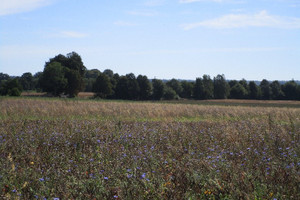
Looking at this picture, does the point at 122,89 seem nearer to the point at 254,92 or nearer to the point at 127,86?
the point at 127,86

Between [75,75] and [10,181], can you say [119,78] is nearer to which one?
[75,75]

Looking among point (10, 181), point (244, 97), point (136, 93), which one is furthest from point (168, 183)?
point (244, 97)

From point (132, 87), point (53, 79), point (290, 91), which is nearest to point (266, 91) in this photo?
point (290, 91)

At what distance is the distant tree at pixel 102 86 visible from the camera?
71000 millimetres

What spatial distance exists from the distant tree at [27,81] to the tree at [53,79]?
60.8m

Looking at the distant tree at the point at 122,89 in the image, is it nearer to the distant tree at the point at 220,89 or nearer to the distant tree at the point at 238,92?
the distant tree at the point at 220,89

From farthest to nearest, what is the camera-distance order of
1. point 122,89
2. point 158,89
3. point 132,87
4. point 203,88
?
point 203,88 → point 158,89 → point 122,89 → point 132,87

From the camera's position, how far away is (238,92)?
96312 mm

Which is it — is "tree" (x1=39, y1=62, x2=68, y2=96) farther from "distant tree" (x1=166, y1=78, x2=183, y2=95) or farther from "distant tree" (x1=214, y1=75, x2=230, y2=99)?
"distant tree" (x1=214, y1=75, x2=230, y2=99)

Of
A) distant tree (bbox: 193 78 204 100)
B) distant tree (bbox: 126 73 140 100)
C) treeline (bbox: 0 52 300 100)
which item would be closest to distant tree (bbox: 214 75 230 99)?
treeline (bbox: 0 52 300 100)

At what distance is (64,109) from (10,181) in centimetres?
1472

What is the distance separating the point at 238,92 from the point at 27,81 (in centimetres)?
7262

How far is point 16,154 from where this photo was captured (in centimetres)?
696

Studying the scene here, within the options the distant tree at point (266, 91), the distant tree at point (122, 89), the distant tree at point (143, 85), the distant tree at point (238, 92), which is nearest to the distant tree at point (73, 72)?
the distant tree at point (122, 89)
